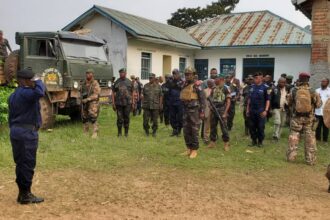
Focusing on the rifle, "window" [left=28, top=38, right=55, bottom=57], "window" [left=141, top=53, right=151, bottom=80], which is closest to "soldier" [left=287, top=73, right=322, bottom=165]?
the rifle

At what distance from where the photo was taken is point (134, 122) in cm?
1333

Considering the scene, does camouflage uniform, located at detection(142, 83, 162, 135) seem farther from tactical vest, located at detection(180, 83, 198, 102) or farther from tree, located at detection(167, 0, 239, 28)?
tree, located at detection(167, 0, 239, 28)

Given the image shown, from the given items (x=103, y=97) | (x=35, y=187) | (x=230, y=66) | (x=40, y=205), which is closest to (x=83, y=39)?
(x=103, y=97)

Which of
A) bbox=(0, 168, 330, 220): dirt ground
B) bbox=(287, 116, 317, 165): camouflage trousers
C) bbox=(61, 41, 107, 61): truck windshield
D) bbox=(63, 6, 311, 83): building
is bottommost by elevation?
bbox=(0, 168, 330, 220): dirt ground

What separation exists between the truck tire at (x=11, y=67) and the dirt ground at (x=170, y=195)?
4.75 m

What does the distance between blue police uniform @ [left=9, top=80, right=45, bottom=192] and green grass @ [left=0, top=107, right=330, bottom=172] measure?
1.85 metres

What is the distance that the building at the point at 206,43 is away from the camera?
1923cm

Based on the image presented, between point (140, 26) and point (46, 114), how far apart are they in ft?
33.4

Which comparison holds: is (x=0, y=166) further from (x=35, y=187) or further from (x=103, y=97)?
(x=103, y=97)

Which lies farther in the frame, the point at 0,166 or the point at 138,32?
the point at 138,32

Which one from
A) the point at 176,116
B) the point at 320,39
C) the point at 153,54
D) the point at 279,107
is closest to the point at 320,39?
the point at 320,39

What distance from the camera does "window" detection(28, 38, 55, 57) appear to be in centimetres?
1090

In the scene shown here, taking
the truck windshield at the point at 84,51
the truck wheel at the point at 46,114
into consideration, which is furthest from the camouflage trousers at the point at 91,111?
the truck windshield at the point at 84,51

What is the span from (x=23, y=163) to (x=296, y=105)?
5089 mm
